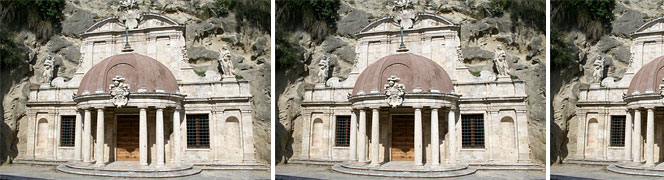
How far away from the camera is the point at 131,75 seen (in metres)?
16.2

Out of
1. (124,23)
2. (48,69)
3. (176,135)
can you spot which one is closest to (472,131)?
(176,135)

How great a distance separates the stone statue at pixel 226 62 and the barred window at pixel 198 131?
1.42 meters

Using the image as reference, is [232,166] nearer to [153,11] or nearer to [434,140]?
[434,140]

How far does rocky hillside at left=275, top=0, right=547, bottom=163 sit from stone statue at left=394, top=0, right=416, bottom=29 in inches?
14.4

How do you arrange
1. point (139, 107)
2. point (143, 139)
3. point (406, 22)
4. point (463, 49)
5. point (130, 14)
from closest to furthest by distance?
point (139, 107)
point (143, 139)
point (406, 22)
point (463, 49)
point (130, 14)

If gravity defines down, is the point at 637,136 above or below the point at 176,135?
above

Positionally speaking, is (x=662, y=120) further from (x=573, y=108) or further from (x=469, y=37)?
(x=469, y=37)

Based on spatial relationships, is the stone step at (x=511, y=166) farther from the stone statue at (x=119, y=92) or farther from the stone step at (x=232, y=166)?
the stone statue at (x=119, y=92)

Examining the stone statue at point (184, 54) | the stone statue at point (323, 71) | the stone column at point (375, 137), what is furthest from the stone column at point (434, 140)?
the stone statue at point (184, 54)

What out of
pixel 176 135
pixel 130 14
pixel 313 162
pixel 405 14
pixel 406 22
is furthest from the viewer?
pixel 130 14

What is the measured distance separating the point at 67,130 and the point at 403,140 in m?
10.0

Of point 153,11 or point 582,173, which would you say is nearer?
point 582,173

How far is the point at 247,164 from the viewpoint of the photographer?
16312 millimetres

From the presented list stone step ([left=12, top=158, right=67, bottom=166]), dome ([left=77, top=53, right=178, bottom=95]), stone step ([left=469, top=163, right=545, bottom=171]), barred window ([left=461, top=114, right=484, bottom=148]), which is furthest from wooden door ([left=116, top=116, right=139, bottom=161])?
stone step ([left=469, top=163, right=545, bottom=171])
